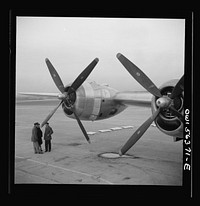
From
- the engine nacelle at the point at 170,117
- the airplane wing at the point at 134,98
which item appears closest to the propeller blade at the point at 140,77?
the engine nacelle at the point at 170,117

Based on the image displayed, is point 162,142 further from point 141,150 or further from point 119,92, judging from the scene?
point 119,92

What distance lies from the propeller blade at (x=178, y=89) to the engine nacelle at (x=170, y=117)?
24 cm

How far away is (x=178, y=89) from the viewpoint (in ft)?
26.1

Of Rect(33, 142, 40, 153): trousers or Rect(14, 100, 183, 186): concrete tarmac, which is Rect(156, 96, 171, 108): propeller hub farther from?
Rect(33, 142, 40, 153): trousers

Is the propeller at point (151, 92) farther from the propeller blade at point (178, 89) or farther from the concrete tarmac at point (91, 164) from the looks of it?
the concrete tarmac at point (91, 164)

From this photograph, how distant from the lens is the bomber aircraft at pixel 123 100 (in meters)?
8.13

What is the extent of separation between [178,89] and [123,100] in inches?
131

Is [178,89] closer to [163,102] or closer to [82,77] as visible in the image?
[163,102]

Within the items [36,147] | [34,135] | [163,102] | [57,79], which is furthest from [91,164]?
[57,79]

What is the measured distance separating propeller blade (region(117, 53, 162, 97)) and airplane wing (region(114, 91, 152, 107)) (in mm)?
1125

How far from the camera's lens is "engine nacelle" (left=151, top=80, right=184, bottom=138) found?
26.8ft

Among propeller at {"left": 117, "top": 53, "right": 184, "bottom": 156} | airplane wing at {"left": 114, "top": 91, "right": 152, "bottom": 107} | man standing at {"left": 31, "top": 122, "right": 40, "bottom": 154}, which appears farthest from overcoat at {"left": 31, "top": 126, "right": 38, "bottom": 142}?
airplane wing at {"left": 114, "top": 91, "right": 152, "bottom": 107}
